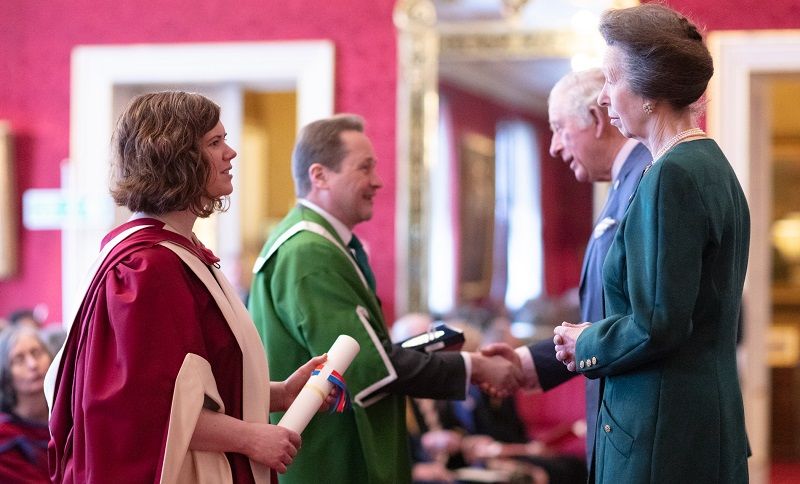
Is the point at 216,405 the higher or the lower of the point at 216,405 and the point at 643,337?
the lower

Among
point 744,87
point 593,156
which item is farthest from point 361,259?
point 744,87

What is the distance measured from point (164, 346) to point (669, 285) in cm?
100

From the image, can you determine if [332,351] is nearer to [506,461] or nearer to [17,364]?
[17,364]

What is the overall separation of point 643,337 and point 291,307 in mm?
1302

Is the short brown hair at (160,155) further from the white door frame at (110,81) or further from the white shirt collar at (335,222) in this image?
the white door frame at (110,81)

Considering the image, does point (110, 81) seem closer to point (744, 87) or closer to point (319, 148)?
point (319, 148)

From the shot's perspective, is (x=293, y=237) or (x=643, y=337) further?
(x=293, y=237)

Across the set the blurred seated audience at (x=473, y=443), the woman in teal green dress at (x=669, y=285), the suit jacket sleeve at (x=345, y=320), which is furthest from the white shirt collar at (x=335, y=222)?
the blurred seated audience at (x=473, y=443)

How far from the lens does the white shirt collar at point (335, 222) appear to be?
3516 millimetres

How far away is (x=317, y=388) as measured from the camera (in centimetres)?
255

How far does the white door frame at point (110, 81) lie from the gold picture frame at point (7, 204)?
327mm

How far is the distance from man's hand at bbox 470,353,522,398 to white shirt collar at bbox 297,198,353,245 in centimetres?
54

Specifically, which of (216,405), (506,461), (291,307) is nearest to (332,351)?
(216,405)

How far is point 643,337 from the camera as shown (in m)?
2.21
